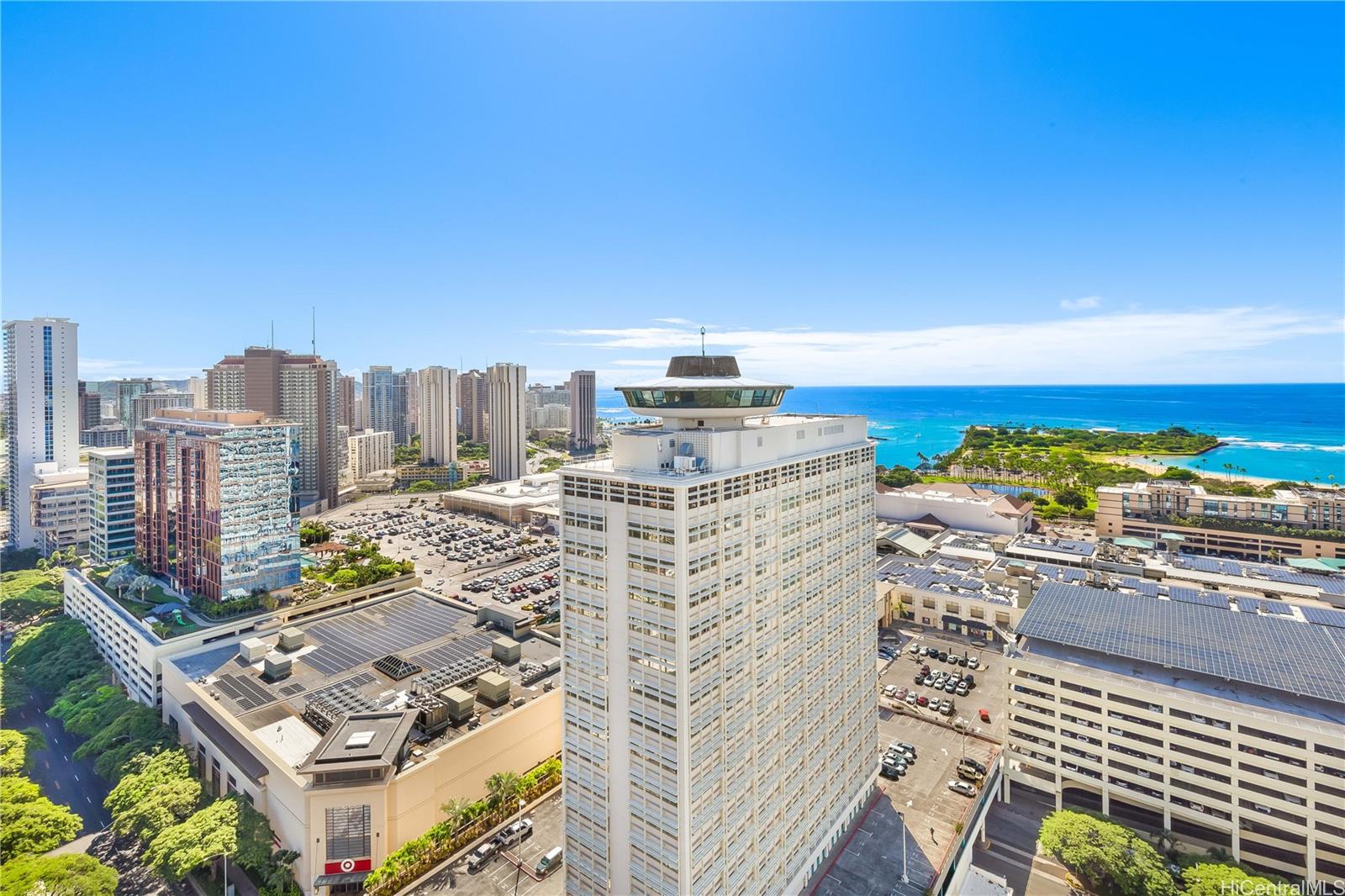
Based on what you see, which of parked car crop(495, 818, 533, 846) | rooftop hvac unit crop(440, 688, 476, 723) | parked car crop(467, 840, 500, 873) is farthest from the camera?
rooftop hvac unit crop(440, 688, 476, 723)

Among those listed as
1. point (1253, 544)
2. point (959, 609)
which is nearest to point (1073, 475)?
point (1253, 544)

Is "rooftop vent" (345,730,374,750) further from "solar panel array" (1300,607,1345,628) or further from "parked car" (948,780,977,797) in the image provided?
"solar panel array" (1300,607,1345,628)

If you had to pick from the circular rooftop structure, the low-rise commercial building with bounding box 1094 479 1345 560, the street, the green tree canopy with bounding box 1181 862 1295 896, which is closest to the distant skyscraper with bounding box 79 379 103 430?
the street

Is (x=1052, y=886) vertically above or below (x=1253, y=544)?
below

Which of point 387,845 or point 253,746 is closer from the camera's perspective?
point 387,845

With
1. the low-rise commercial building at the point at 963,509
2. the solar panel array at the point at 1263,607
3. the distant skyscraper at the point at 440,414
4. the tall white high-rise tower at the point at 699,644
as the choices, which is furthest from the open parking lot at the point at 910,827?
the distant skyscraper at the point at 440,414

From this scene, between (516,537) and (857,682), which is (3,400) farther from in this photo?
(857,682)

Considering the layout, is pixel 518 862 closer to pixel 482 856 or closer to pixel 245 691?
pixel 482 856
